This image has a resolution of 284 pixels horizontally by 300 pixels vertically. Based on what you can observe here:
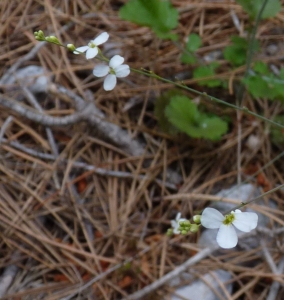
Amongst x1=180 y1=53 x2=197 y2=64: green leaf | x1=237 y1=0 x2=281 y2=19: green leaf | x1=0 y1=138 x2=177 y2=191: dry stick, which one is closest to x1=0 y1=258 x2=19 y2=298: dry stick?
x1=0 y1=138 x2=177 y2=191: dry stick

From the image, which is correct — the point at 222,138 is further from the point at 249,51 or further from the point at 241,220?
the point at 241,220

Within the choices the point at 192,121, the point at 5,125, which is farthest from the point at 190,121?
the point at 5,125

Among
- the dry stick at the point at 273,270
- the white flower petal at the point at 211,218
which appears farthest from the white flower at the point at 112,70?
the dry stick at the point at 273,270

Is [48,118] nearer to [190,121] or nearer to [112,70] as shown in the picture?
[190,121]

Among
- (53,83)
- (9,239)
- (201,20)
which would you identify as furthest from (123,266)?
(201,20)

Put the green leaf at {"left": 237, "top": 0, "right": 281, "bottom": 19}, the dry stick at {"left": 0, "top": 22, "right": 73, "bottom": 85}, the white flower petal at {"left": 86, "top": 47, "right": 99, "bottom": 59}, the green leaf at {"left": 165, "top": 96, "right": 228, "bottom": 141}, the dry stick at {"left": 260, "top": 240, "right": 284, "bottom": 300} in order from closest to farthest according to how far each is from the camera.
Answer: the white flower petal at {"left": 86, "top": 47, "right": 99, "bottom": 59}, the dry stick at {"left": 260, "top": 240, "right": 284, "bottom": 300}, the green leaf at {"left": 165, "top": 96, "right": 228, "bottom": 141}, the green leaf at {"left": 237, "top": 0, "right": 281, "bottom": 19}, the dry stick at {"left": 0, "top": 22, "right": 73, "bottom": 85}

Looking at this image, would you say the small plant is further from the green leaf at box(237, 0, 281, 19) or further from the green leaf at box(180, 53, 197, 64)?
the green leaf at box(237, 0, 281, 19)

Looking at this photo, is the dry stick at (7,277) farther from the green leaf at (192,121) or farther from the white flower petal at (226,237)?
the white flower petal at (226,237)
